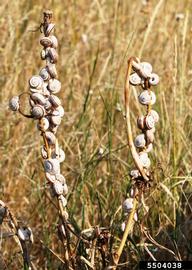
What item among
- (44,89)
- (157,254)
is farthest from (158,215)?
(44,89)

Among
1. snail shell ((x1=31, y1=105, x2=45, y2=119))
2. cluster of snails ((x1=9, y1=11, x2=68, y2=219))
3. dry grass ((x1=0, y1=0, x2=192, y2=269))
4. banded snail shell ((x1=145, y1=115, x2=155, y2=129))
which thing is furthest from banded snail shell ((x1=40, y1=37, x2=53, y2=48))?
dry grass ((x1=0, y1=0, x2=192, y2=269))

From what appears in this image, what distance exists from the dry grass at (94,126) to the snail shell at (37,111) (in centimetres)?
30

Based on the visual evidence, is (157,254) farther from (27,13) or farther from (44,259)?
(27,13)

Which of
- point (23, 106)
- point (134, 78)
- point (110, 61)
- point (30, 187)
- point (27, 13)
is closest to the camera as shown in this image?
point (134, 78)

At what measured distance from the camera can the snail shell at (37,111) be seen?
1143 millimetres

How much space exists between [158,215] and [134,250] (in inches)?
7.1

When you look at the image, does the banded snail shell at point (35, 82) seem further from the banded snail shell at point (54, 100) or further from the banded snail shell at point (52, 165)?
the banded snail shell at point (52, 165)

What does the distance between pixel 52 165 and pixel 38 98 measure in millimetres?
129

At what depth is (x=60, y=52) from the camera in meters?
2.69

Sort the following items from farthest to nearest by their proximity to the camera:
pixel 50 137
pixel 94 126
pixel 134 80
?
pixel 94 126 < pixel 50 137 < pixel 134 80

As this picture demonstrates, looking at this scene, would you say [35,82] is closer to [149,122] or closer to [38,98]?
[38,98]

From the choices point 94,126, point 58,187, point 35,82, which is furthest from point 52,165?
point 94,126

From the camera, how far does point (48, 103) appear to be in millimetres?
1169

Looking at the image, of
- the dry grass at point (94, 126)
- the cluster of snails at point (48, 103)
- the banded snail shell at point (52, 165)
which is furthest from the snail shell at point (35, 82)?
the dry grass at point (94, 126)
